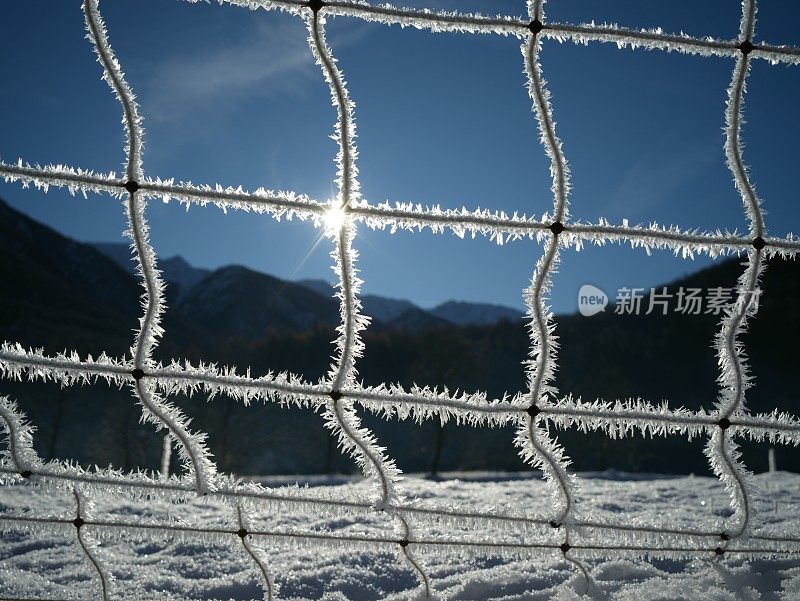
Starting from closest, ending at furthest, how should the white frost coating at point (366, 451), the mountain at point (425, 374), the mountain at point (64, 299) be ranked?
the white frost coating at point (366, 451) < the mountain at point (425, 374) < the mountain at point (64, 299)

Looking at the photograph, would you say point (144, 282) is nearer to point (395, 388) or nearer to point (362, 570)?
point (395, 388)

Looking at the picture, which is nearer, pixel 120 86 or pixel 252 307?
pixel 120 86

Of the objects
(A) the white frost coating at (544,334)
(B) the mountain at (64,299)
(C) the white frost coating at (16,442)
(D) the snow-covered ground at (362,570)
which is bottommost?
(D) the snow-covered ground at (362,570)

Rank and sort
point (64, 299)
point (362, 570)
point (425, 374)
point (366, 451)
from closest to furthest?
point (366, 451), point (362, 570), point (425, 374), point (64, 299)

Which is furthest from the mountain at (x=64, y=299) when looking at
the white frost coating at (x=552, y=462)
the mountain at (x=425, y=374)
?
the white frost coating at (x=552, y=462)

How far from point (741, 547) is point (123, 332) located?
1264 inches

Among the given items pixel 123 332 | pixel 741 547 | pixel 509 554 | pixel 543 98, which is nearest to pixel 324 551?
pixel 509 554

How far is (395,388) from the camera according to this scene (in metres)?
1.09

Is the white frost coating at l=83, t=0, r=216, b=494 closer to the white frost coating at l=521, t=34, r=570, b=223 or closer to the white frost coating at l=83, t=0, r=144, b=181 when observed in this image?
the white frost coating at l=83, t=0, r=144, b=181

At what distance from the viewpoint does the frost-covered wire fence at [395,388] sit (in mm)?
1078

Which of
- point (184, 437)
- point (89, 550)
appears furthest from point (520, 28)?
point (89, 550)

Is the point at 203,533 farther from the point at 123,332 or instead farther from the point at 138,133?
the point at 123,332

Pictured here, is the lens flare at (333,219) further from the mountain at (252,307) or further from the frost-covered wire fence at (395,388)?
the mountain at (252,307)

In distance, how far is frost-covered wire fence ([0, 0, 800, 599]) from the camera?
1.08 m
